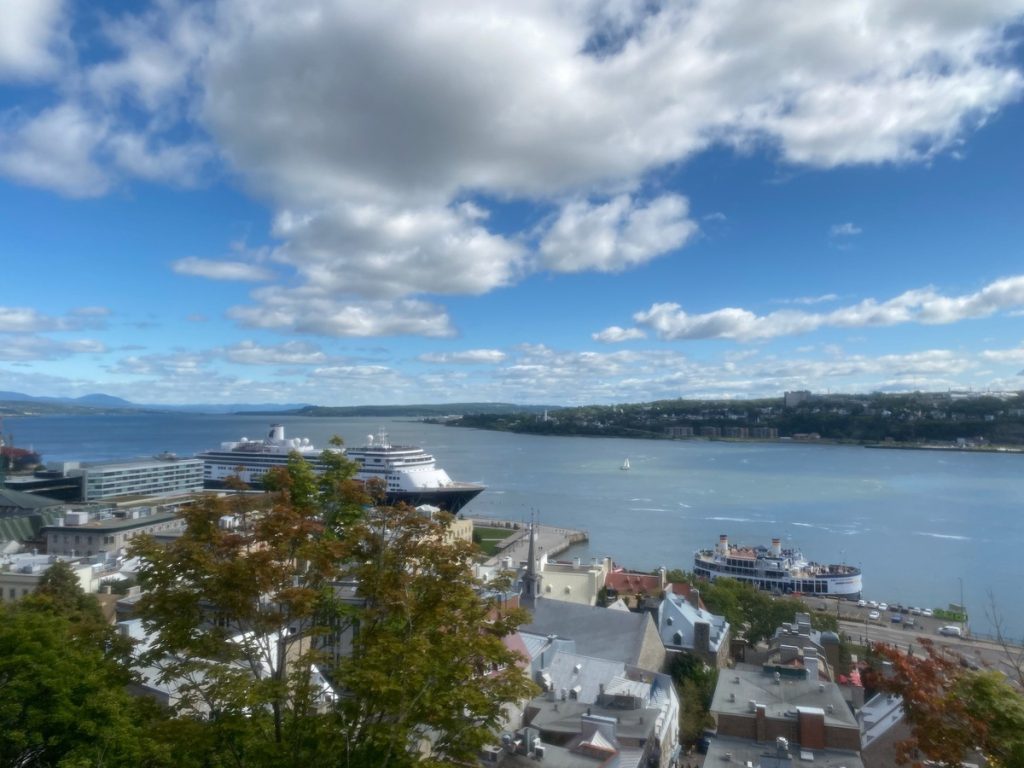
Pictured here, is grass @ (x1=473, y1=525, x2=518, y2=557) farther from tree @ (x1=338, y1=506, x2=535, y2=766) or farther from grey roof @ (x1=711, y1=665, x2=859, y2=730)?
tree @ (x1=338, y1=506, x2=535, y2=766)

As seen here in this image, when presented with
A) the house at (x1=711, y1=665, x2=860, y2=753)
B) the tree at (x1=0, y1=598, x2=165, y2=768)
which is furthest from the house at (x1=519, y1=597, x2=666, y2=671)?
the tree at (x1=0, y1=598, x2=165, y2=768)

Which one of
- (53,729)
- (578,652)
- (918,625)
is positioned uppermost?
(53,729)

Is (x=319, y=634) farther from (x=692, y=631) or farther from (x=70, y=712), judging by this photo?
(x=692, y=631)

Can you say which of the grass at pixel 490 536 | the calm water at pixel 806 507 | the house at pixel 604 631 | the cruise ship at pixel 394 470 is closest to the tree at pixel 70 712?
the house at pixel 604 631

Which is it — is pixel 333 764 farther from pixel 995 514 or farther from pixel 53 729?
pixel 995 514

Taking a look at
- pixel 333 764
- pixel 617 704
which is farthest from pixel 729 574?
pixel 333 764

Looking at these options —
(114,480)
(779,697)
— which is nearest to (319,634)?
(779,697)

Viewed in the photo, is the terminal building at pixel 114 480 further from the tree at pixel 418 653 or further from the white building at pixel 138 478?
the tree at pixel 418 653
